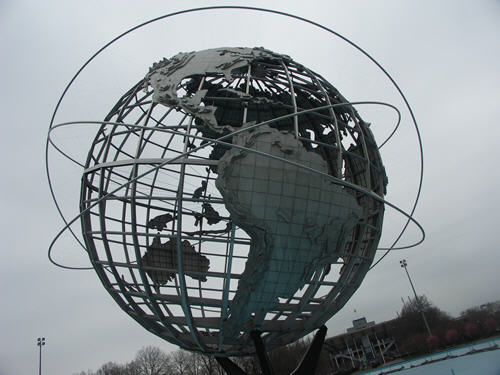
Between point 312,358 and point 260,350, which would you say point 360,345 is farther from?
point 260,350

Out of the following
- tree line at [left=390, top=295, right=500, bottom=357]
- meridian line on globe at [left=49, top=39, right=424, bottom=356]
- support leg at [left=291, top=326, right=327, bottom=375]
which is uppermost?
meridian line on globe at [left=49, top=39, right=424, bottom=356]

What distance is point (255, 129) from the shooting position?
6.79m

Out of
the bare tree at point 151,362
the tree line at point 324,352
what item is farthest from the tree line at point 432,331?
the bare tree at point 151,362

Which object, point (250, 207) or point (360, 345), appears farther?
point (360, 345)

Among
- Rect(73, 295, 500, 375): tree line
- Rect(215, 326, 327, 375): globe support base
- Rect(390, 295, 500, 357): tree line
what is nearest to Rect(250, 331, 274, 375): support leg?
Rect(215, 326, 327, 375): globe support base

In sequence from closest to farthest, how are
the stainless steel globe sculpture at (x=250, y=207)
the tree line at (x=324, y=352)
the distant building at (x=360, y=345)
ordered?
the stainless steel globe sculpture at (x=250, y=207) < the tree line at (x=324, y=352) < the distant building at (x=360, y=345)

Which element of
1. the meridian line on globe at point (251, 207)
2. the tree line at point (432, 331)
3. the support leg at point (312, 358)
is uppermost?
the meridian line on globe at point (251, 207)

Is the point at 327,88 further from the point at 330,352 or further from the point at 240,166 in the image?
the point at 330,352

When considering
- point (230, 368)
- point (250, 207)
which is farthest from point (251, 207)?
point (230, 368)

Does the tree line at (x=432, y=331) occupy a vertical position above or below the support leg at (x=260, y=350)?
below

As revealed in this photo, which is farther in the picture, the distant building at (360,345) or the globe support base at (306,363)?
the distant building at (360,345)

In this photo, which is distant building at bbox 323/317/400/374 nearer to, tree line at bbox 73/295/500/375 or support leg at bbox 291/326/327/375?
tree line at bbox 73/295/500/375

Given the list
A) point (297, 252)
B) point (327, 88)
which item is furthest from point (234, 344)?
point (327, 88)

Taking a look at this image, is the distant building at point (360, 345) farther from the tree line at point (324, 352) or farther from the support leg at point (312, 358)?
the support leg at point (312, 358)
